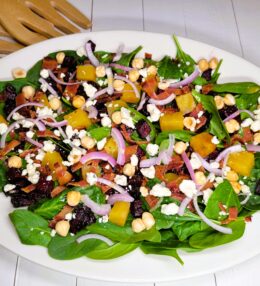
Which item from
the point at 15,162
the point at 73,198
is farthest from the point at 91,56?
the point at 73,198

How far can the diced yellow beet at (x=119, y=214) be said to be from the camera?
5.48 ft

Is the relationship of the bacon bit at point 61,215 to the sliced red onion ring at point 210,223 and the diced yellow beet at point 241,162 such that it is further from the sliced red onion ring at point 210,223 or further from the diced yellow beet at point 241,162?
the diced yellow beet at point 241,162

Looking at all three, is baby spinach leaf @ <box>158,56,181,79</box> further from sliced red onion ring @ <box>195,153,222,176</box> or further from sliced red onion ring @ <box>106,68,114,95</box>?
sliced red onion ring @ <box>195,153,222,176</box>

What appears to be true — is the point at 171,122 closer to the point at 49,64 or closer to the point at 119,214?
the point at 119,214

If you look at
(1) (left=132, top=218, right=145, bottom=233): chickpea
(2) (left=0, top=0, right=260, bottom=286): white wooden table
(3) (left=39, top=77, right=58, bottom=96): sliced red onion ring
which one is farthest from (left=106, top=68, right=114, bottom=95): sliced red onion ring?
(2) (left=0, top=0, right=260, bottom=286): white wooden table

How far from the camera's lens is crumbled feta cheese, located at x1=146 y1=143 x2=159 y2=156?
1776 millimetres

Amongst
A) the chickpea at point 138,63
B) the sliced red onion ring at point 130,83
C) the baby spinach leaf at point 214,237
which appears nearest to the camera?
the baby spinach leaf at point 214,237

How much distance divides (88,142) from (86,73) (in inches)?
13.6

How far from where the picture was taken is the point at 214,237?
1.66m

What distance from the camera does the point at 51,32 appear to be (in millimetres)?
2387

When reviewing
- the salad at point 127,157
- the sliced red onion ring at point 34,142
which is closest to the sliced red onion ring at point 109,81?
the salad at point 127,157

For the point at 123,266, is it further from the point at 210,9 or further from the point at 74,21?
the point at 210,9

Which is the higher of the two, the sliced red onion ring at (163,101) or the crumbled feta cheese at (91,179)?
the sliced red onion ring at (163,101)

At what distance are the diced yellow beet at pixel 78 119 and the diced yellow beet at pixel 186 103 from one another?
34 cm
